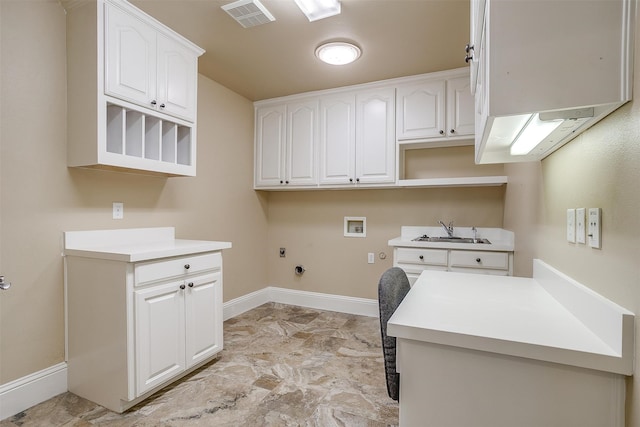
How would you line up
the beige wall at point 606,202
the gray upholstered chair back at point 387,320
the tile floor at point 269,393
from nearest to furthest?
1. the beige wall at point 606,202
2. the gray upholstered chair back at point 387,320
3. the tile floor at point 269,393

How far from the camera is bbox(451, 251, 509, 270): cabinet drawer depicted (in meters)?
2.62

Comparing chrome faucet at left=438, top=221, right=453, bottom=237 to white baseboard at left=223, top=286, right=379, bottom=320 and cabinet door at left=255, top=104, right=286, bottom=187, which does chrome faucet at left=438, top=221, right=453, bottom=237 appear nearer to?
white baseboard at left=223, top=286, right=379, bottom=320

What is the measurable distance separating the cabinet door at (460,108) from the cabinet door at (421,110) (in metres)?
0.06

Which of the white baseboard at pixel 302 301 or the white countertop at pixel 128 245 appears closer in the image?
the white countertop at pixel 128 245

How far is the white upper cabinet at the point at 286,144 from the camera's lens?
353 cm

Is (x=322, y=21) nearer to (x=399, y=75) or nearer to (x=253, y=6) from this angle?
(x=253, y=6)

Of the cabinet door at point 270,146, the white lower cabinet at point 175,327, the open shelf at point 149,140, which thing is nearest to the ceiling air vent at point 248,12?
the open shelf at point 149,140

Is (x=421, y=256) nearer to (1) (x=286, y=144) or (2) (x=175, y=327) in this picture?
(1) (x=286, y=144)

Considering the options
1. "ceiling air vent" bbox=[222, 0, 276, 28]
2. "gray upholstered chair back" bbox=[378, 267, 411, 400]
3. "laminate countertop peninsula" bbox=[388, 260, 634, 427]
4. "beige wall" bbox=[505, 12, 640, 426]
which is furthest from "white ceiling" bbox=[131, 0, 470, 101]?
"laminate countertop peninsula" bbox=[388, 260, 634, 427]

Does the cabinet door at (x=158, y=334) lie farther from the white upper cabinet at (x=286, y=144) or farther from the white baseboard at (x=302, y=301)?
the white upper cabinet at (x=286, y=144)

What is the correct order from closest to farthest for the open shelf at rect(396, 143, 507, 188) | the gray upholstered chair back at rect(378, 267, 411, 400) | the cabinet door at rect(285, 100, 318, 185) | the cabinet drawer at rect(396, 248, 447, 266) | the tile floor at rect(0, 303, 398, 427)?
1. the gray upholstered chair back at rect(378, 267, 411, 400)
2. the tile floor at rect(0, 303, 398, 427)
3. the cabinet drawer at rect(396, 248, 447, 266)
4. the open shelf at rect(396, 143, 507, 188)
5. the cabinet door at rect(285, 100, 318, 185)

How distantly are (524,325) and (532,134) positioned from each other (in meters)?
0.63

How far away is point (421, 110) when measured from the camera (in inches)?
121

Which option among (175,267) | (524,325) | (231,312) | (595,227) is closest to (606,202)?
(595,227)
